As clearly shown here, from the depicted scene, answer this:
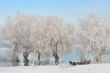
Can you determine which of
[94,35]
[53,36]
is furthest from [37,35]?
[94,35]

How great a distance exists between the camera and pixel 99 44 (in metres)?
50.9

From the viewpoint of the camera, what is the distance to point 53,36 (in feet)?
164

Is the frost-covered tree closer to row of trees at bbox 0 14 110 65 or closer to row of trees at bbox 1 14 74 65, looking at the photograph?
row of trees at bbox 0 14 110 65

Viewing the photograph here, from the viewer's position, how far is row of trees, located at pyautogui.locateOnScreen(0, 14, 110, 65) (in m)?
50.0

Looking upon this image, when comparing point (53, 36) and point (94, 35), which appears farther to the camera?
point (94, 35)

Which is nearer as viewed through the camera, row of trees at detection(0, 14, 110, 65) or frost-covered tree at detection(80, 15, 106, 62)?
row of trees at detection(0, 14, 110, 65)

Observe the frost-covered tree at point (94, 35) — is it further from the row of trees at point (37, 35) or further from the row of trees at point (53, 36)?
the row of trees at point (37, 35)

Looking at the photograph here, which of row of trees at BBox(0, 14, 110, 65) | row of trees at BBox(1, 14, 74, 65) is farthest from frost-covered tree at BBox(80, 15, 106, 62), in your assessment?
row of trees at BBox(1, 14, 74, 65)

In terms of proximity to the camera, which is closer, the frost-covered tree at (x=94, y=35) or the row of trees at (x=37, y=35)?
the row of trees at (x=37, y=35)

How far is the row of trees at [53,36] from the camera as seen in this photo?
1967 inches

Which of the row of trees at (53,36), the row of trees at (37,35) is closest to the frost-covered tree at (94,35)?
the row of trees at (53,36)

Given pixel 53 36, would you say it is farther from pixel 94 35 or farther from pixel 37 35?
pixel 94 35

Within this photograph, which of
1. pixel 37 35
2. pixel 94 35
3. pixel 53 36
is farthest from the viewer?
pixel 37 35

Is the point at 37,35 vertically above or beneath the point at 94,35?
above
